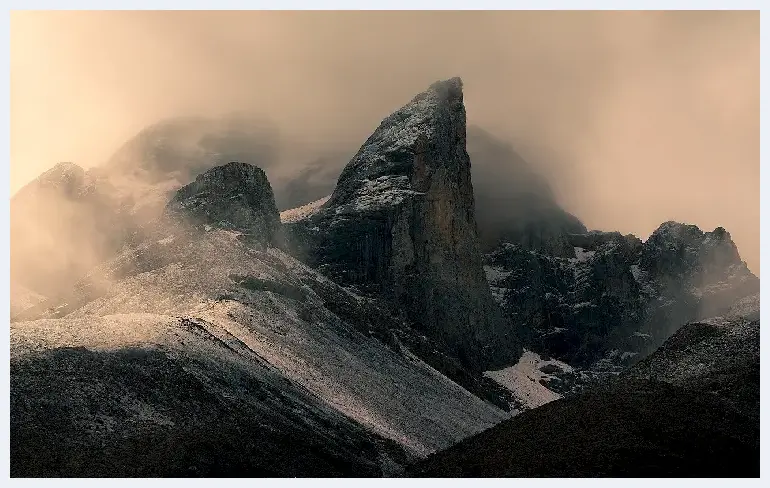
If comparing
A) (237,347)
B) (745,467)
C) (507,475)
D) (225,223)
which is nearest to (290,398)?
(237,347)

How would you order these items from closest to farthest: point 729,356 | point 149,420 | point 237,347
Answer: point 149,420, point 729,356, point 237,347

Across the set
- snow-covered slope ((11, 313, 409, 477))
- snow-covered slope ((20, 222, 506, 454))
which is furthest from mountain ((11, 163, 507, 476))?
snow-covered slope ((20, 222, 506, 454))

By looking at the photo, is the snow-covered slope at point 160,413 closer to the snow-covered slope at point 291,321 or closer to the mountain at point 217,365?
the mountain at point 217,365

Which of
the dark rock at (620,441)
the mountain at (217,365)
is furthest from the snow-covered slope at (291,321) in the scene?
the dark rock at (620,441)

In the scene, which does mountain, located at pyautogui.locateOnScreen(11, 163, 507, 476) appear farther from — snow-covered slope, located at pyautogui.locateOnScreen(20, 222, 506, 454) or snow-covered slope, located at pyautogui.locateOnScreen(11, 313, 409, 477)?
snow-covered slope, located at pyautogui.locateOnScreen(20, 222, 506, 454)

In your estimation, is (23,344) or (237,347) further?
(237,347)

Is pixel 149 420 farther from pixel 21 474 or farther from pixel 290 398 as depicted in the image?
pixel 290 398

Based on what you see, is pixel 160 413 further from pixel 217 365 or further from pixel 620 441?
pixel 620 441
